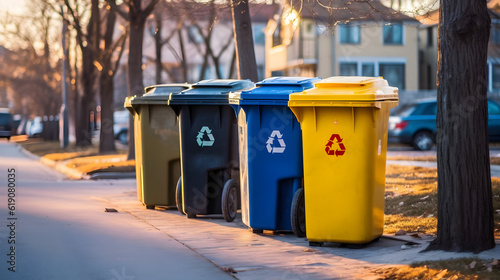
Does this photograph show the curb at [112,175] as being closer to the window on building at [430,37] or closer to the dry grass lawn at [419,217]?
the dry grass lawn at [419,217]

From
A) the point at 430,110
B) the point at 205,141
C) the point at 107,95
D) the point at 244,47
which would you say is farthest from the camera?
the point at 107,95

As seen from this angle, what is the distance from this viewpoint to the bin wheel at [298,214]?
366 inches

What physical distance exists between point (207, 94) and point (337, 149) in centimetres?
273

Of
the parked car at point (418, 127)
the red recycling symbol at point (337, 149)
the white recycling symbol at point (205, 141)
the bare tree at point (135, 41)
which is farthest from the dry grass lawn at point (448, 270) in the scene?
the parked car at point (418, 127)

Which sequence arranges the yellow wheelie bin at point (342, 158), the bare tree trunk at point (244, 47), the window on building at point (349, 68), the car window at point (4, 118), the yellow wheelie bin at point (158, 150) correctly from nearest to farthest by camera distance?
1. the yellow wheelie bin at point (342, 158)
2. the yellow wheelie bin at point (158, 150)
3. the bare tree trunk at point (244, 47)
4. the window on building at point (349, 68)
5. the car window at point (4, 118)

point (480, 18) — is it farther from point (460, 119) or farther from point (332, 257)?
point (332, 257)

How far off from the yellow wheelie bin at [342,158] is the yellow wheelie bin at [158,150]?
3451 mm

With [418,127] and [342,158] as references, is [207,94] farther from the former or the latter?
[418,127]

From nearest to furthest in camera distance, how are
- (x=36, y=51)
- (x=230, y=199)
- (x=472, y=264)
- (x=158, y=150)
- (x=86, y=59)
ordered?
(x=472, y=264) → (x=230, y=199) → (x=158, y=150) → (x=86, y=59) → (x=36, y=51)

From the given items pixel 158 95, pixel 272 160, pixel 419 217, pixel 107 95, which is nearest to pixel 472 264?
pixel 272 160

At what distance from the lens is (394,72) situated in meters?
43.4

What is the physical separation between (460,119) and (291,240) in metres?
2.57

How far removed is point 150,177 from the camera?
471 inches

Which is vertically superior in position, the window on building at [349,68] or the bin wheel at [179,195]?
the window on building at [349,68]
